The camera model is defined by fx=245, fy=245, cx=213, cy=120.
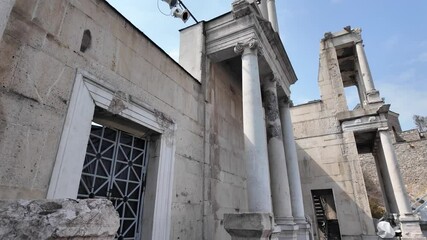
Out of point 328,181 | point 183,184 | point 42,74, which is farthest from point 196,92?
point 328,181

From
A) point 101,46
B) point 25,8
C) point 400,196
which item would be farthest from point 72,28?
point 400,196

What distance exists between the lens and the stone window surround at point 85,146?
302cm

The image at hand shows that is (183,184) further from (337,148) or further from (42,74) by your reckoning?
(337,148)

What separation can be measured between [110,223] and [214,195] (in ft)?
15.2

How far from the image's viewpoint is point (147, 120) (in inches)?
170

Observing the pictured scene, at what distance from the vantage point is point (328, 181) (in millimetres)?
11758

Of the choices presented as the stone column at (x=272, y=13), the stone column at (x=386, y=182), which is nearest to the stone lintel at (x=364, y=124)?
the stone column at (x=386, y=182)

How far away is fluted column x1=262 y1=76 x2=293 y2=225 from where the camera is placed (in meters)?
6.77

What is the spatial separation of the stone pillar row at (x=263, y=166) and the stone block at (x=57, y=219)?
3.30 meters

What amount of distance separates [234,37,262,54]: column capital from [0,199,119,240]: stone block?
17.8 ft

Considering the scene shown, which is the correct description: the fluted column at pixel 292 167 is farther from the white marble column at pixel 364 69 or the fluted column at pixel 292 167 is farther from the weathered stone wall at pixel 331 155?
the white marble column at pixel 364 69

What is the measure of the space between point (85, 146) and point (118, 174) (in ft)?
3.00

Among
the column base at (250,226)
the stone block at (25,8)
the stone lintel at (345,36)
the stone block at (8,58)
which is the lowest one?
the column base at (250,226)

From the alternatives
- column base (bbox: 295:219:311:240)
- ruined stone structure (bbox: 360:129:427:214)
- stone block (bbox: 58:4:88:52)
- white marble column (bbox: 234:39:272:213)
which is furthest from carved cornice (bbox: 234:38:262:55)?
ruined stone structure (bbox: 360:129:427:214)
